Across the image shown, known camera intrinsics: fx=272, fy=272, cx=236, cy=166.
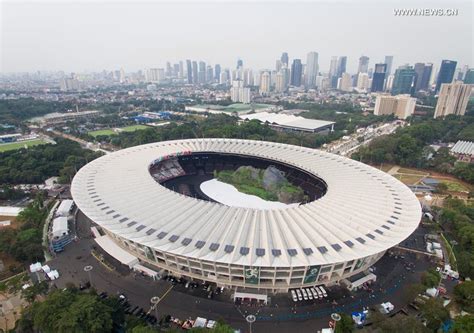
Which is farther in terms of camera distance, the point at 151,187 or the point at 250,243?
the point at 151,187

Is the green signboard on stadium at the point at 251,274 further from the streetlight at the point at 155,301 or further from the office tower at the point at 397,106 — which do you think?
the office tower at the point at 397,106

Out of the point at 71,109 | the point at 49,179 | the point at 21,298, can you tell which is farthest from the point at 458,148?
the point at 71,109

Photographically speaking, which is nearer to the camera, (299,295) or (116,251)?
(299,295)

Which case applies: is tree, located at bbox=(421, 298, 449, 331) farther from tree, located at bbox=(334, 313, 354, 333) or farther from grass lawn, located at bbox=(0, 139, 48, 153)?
grass lawn, located at bbox=(0, 139, 48, 153)

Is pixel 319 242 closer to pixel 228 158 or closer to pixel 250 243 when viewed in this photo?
pixel 250 243

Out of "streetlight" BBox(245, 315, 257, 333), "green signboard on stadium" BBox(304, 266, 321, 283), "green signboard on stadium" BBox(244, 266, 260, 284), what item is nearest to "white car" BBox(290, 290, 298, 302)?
"green signboard on stadium" BBox(304, 266, 321, 283)

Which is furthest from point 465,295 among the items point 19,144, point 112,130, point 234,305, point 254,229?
point 19,144

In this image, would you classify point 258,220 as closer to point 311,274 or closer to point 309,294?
point 311,274
